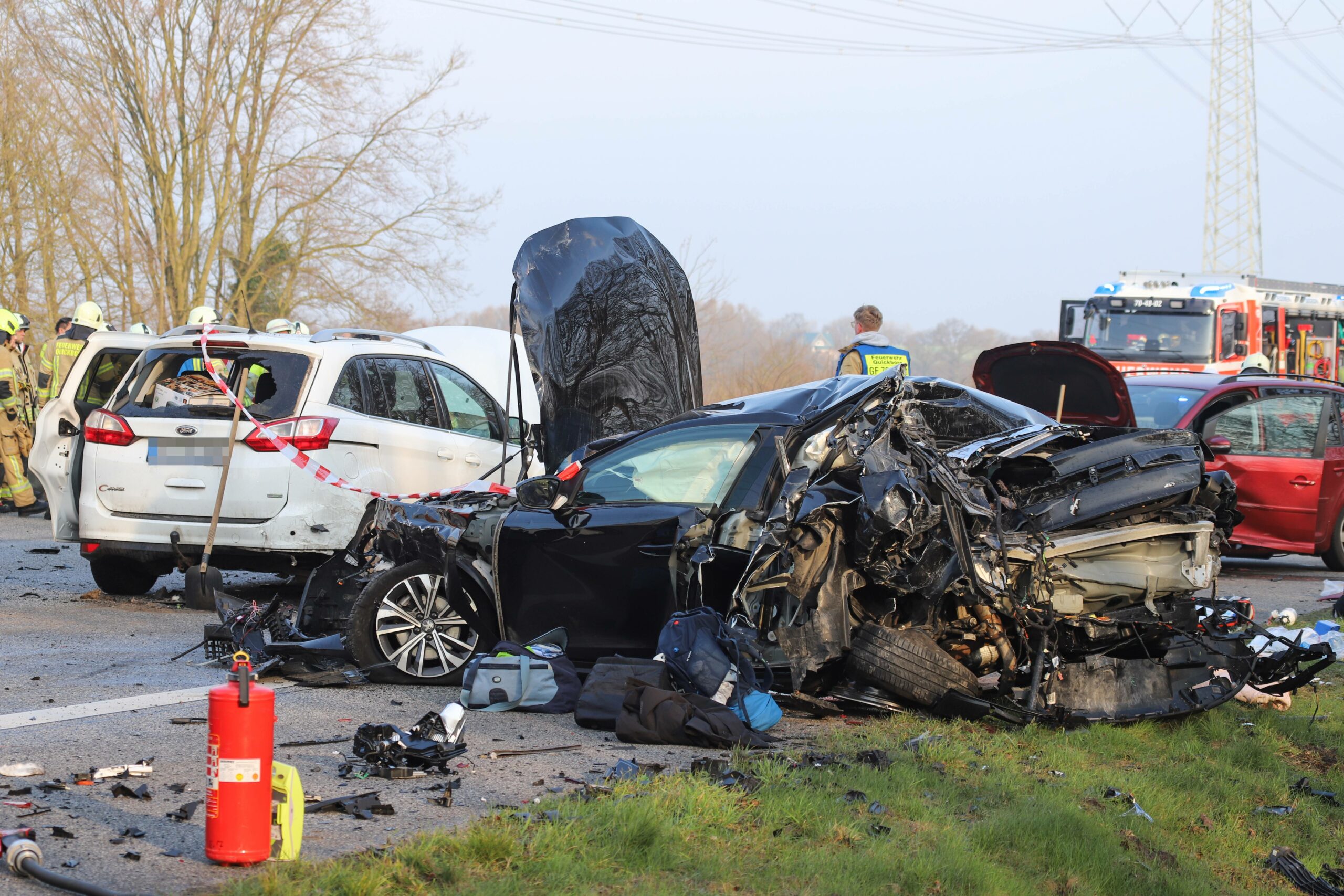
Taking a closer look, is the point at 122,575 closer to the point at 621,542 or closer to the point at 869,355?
the point at 621,542

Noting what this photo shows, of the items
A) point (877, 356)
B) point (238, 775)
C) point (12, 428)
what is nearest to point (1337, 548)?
point (877, 356)


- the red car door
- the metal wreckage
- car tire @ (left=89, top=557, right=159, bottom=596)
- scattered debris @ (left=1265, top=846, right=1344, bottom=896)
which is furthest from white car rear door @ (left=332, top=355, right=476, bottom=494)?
the red car door

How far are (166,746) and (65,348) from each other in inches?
400

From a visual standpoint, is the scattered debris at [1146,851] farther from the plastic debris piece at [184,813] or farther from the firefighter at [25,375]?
the firefighter at [25,375]

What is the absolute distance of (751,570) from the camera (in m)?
5.53

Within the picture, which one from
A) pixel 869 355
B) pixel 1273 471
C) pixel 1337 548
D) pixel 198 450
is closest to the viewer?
pixel 198 450

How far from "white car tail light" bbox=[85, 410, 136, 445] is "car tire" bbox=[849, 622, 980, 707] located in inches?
214

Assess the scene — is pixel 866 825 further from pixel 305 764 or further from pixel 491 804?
pixel 305 764

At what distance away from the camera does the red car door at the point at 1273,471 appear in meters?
11.1

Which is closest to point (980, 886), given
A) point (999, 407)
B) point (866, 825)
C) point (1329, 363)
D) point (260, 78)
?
point (866, 825)

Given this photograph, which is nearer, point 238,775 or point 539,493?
point 238,775

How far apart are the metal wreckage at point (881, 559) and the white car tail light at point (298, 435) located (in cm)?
170

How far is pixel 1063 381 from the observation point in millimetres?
9969

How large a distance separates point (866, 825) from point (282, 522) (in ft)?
16.9
